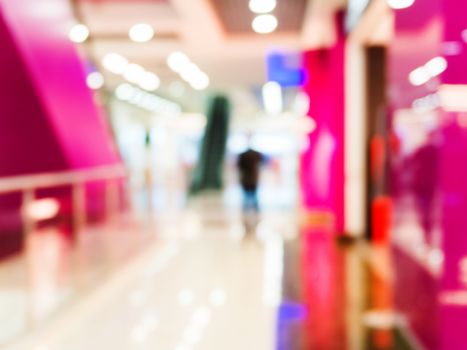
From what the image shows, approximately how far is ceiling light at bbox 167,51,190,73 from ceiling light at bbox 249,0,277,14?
11.9 ft

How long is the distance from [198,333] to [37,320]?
1211 millimetres

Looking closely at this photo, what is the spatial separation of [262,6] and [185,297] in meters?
4.88

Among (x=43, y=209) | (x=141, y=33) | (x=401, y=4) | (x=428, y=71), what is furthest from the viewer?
(x=141, y=33)

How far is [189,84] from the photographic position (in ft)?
61.5

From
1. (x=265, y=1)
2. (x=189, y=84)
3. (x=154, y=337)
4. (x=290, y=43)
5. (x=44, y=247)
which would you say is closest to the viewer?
(x=154, y=337)

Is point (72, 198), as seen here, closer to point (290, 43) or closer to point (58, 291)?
point (58, 291)

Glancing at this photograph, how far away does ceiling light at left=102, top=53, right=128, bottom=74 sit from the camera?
12.9 meters

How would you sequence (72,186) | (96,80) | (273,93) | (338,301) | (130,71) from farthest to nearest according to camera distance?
(273,93) → (130,71) → (96,80) → (72,186) → (338,301)

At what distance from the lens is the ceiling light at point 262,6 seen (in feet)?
28.1

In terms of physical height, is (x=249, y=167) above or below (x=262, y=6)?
below

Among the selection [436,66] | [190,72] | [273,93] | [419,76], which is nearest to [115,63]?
[190,72]

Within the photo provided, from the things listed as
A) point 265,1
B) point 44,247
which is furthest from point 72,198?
point 265,1

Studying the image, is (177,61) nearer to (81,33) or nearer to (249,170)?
(81,33)

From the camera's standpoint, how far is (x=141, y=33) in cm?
1078
